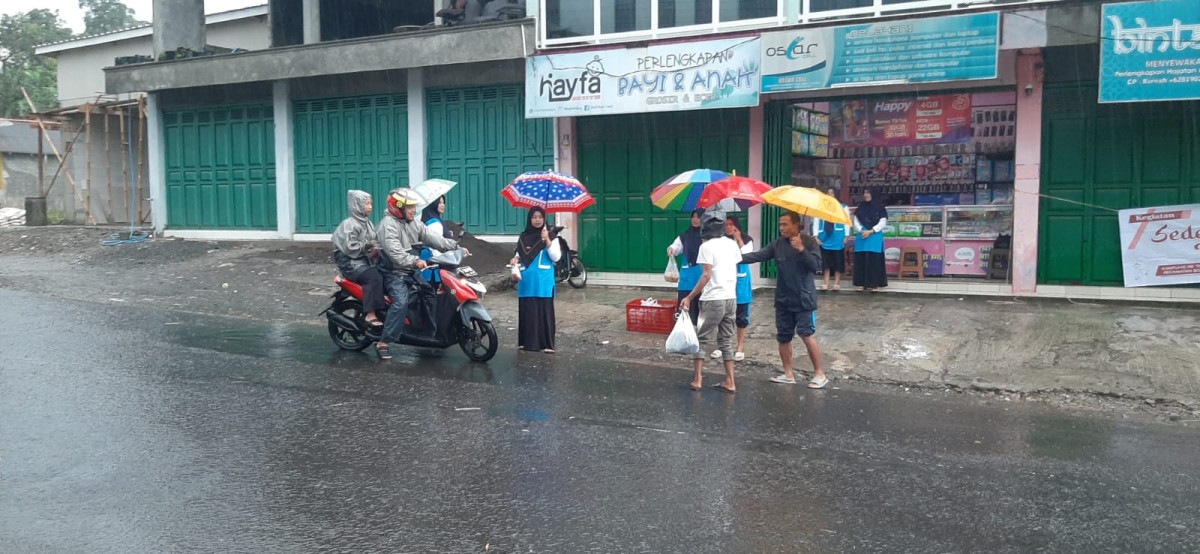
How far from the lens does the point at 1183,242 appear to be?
11.8 meters

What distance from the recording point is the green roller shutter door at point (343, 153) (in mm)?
17203

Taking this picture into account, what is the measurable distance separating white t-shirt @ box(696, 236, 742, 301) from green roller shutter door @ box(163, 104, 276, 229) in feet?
42.3

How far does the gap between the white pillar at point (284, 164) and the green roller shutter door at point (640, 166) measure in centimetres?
641

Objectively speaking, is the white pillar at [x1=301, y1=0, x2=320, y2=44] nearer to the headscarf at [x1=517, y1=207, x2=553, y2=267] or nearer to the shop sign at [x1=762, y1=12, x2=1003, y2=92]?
the shop sign at [x1=762, y1=12, x2=1003, y2=92]

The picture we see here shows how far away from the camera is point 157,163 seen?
1983cm

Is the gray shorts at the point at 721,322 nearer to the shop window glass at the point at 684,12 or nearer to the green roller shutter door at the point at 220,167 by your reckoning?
the shop window glass at the point at 684,12

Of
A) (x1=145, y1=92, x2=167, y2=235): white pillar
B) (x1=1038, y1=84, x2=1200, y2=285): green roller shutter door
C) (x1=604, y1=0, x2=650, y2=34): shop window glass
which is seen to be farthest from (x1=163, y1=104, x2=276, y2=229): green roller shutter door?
(x1=1038, y1=84, x2=1200, y2=285): green roller shutter door

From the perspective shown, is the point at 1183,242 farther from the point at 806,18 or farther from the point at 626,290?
the point at 626,290

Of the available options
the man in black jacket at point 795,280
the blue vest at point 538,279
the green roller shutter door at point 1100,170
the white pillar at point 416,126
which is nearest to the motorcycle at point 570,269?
the white pillar at point 416,126

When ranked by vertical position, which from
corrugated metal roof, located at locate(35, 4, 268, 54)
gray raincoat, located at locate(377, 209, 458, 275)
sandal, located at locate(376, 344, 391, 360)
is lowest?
sandal, located at locate(376, 344, 391, 360)

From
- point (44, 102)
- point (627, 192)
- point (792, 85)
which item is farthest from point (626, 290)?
point (44, 102)

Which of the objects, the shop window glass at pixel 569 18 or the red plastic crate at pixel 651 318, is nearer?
the red plastic crate at pixel 651 318

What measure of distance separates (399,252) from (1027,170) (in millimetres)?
8491

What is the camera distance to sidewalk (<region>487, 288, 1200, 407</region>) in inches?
346
